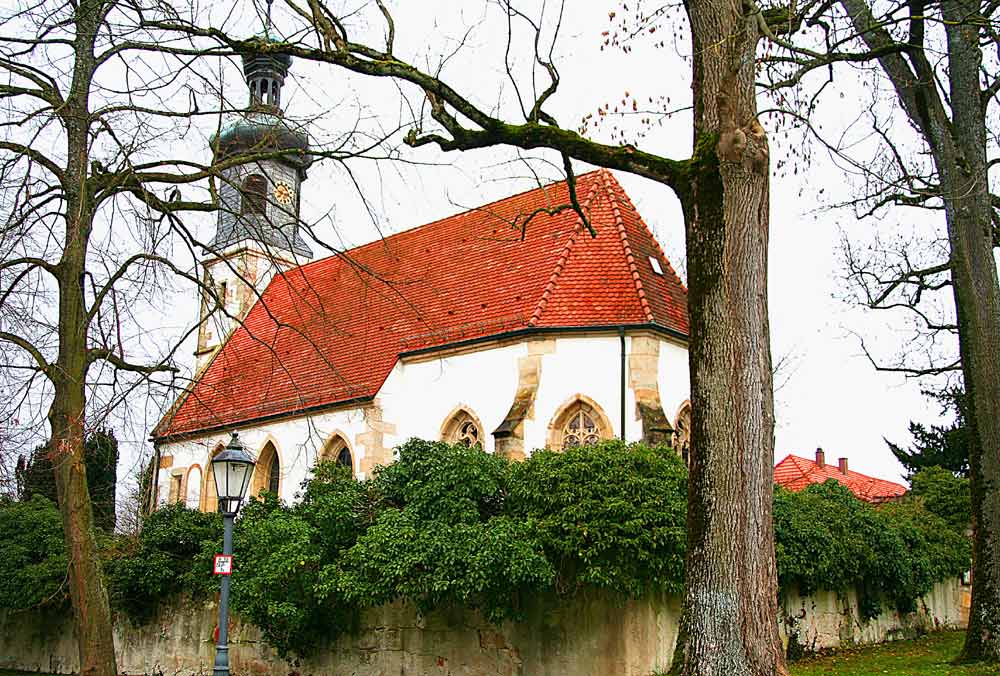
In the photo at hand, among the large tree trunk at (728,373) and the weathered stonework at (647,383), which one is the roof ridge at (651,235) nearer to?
the weathered stonework at (647,383)

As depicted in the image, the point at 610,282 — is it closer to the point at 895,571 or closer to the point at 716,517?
the point at 895,571

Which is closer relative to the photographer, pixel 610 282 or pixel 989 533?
pixel 989 533

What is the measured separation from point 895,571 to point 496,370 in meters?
7.97

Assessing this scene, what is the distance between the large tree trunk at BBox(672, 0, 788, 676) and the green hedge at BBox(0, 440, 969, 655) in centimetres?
405

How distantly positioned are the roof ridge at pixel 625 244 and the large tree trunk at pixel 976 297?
6467 mm

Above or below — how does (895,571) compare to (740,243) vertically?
below

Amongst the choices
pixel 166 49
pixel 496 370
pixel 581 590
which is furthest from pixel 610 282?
pixel 166 49

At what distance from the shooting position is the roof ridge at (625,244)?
18767mm

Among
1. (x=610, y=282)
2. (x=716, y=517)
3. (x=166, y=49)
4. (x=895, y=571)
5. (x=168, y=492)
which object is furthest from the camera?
(x=168, y=492)

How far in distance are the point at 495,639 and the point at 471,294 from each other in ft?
31.7

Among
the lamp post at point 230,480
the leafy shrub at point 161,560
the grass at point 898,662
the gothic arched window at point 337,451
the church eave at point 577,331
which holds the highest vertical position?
the church eave at point 577,331

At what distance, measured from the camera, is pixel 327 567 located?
41.8ft

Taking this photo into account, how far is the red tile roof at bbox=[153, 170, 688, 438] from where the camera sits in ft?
63.1

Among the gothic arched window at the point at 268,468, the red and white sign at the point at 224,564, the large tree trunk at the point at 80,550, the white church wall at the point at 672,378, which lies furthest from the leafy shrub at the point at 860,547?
the gothic arched window at the point at 268,468
